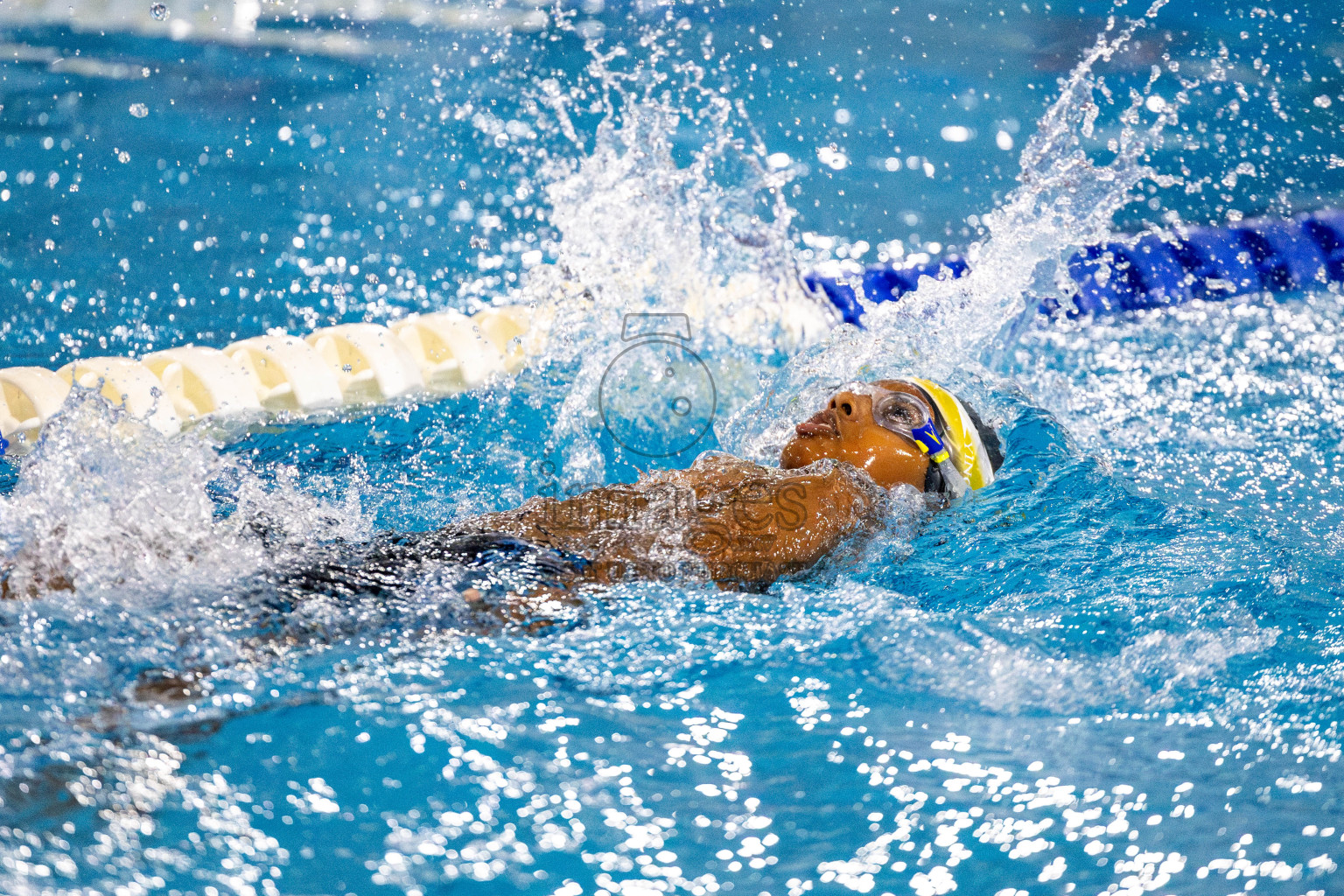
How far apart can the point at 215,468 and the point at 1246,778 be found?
1.94 meters

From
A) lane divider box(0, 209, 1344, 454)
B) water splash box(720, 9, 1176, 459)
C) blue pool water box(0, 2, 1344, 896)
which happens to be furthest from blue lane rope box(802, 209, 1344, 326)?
water splash box(720, 9, 1176, 459)

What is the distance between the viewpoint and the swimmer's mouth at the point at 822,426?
95.9 inches

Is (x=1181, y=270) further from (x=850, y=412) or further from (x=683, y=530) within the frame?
(x=683, y=530)

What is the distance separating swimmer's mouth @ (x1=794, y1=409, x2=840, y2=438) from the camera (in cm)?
244

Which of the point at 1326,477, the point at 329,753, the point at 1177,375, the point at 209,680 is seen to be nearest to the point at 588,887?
the point at 329,753

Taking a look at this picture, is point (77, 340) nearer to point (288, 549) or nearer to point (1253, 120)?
point (288, 549)

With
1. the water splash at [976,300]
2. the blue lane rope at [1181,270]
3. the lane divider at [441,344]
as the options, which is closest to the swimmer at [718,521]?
the water splash at [976,300]

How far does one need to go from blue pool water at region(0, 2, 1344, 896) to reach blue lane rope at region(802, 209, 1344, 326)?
5.5 inches

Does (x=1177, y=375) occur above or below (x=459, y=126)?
below

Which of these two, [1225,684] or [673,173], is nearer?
[1225,684]

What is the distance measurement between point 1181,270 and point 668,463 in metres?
2.94

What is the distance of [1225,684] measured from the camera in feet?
6.52

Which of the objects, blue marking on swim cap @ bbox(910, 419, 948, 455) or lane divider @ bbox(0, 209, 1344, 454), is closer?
blue marking on swim cap @ bbox(910, 419, 948, 455)

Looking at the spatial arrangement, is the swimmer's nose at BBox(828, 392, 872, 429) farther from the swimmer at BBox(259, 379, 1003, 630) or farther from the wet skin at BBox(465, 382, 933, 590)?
the wet skin at BBox(465, 382, 933, 590)
